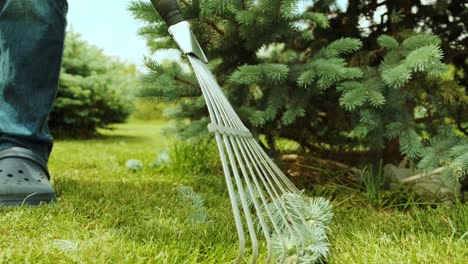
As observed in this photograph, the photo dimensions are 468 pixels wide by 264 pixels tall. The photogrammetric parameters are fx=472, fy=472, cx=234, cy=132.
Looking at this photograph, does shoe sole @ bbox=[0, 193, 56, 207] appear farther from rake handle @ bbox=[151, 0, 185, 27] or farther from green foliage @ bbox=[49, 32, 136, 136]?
green foliage @ bbox=[49, 32, 136, 136]

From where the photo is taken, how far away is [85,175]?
236cm

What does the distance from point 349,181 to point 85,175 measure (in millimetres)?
1285

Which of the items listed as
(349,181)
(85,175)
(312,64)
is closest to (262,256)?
(312,64)

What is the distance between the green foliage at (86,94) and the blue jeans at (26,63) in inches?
154

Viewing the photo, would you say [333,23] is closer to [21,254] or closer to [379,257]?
[379,257]

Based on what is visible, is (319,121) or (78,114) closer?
(319,121)

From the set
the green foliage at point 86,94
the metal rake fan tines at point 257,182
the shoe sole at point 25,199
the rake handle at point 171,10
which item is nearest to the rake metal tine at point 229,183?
the metal rake fan tines at point 257,182

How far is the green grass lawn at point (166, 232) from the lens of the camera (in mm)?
1163

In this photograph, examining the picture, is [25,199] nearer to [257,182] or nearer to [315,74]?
[257,182]

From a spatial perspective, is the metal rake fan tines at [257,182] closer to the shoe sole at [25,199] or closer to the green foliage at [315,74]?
the green foliage at [315,74]

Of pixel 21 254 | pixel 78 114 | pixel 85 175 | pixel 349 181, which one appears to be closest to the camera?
pixel 21 254

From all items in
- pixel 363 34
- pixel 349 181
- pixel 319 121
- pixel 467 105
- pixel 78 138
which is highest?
pixel 363 34

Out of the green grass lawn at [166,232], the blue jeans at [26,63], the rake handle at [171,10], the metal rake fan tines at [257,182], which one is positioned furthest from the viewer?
the blue jeans at [26,63]

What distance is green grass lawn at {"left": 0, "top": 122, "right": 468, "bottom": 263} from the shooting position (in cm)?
116
